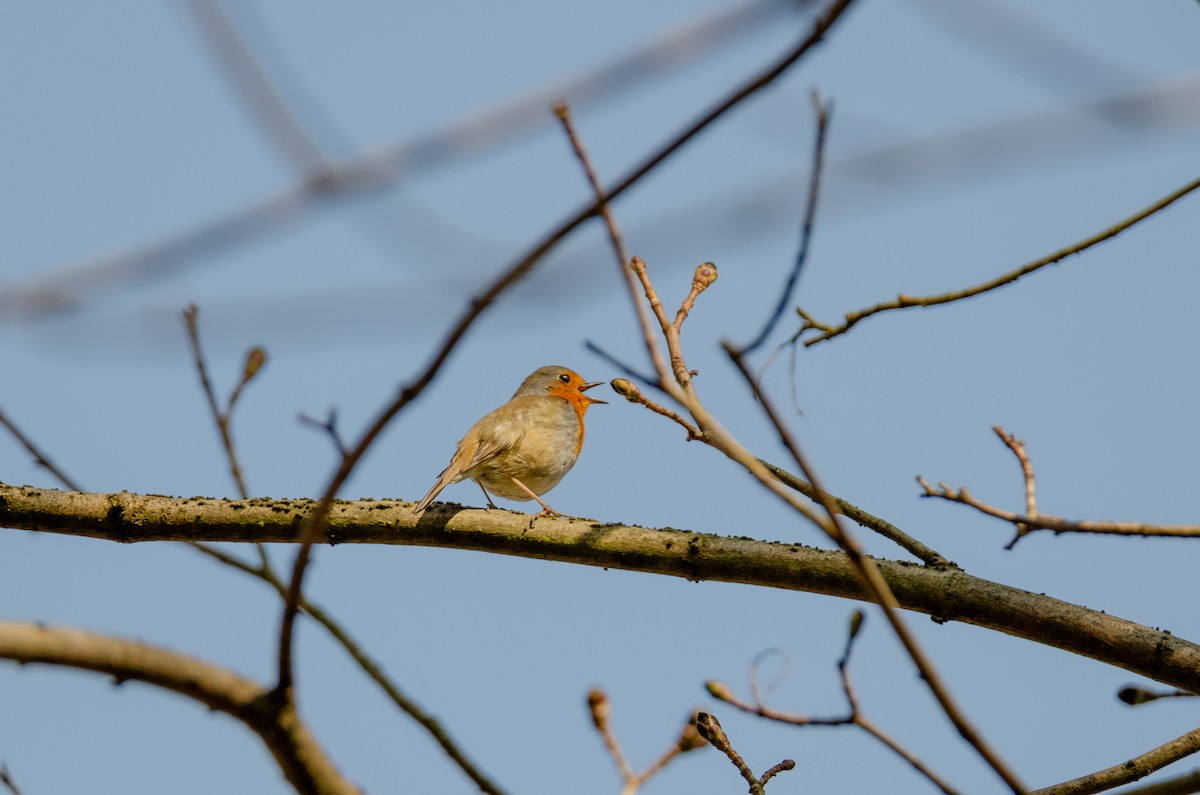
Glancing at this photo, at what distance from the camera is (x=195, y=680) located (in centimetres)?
154

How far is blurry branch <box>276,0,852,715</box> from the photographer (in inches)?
59.5

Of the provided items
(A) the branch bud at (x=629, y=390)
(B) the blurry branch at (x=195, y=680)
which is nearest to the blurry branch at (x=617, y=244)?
(B) the blurry branch at (x=195, y=680)

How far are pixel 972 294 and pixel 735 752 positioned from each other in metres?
1.20

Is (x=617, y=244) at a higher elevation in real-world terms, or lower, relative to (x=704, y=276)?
lower

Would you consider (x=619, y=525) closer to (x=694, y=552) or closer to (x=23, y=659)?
(x=694, y=552)

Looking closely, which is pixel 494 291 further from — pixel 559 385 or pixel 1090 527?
pixel 559 385

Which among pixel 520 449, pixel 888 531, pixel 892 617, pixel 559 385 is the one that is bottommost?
pixel 892 617

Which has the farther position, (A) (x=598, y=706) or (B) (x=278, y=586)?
(B) (x=278, y=586)

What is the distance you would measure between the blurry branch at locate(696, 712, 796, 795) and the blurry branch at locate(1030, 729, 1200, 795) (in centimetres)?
55

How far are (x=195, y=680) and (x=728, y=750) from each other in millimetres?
1492

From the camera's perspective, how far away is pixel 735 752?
2.74 metres

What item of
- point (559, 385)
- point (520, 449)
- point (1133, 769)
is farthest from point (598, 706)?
point (559, 385)

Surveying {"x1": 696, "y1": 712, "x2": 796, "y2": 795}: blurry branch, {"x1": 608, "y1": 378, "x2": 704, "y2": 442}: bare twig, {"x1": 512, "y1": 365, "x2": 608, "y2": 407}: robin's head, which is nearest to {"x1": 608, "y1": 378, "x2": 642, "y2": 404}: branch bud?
{"x1": 608, "y1": 378, "x2": 704, "y2": 442}: bare twig

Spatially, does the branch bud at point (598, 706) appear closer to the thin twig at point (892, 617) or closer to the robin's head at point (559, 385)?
the thin twig at point (892, 617)
